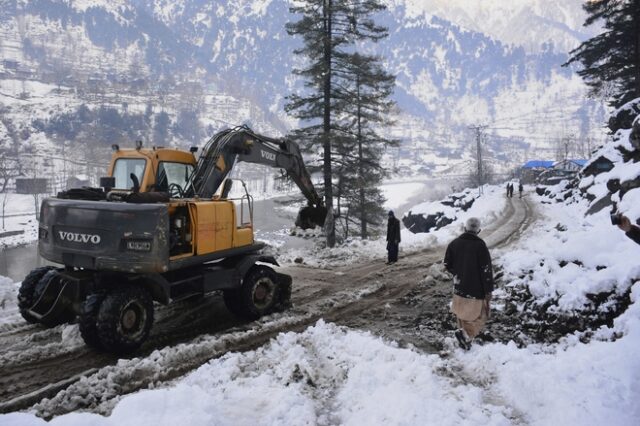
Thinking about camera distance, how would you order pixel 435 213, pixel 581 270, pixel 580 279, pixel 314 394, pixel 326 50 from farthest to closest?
pixel 435 213, pixel 326 50, pixel 581 270, pixel 580 279, pixel 314 394

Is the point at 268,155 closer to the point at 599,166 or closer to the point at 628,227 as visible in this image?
the point at 628,227

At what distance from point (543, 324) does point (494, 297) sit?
194 centimetres

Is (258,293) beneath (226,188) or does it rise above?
beneath

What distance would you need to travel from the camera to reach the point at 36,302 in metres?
7.97

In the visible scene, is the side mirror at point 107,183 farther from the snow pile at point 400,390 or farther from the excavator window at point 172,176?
the snow pile at point 400,390

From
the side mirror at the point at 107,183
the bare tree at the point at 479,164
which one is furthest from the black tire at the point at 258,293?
the bare tree at the point at 479,164

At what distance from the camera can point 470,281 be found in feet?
22.5

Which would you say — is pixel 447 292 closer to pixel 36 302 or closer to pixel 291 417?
pixel 291 417

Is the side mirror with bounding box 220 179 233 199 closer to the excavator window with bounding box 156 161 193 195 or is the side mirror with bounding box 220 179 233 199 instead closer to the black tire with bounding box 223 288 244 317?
the excavator window with bounding box 156 161 193 195

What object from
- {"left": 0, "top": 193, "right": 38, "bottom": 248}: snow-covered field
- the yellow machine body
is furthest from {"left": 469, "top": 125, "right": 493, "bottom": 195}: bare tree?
{"left": 0, "top": 193, "right": 38, "bottom": 248}: snow-covered field

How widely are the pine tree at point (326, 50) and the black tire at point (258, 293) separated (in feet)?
37.6

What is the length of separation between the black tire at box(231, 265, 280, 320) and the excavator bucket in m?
4.54

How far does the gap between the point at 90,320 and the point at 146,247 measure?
4.23ft

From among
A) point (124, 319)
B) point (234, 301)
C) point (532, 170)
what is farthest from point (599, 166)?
point (532, 170)
